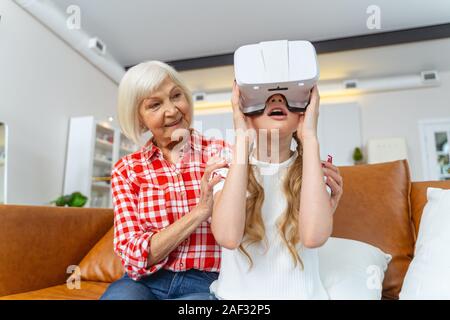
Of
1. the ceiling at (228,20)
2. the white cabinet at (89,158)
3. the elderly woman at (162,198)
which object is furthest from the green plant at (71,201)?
the elderly woman at (162,198)

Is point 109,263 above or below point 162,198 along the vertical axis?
below

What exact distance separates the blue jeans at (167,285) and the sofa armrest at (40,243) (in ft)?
1.50

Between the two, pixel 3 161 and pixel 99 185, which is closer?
pixel 3 161

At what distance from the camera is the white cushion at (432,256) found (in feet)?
2.43

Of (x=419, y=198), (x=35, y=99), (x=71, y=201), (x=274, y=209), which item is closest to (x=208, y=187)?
(x=274, y=209)

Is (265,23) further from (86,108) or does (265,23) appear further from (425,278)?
(425,278)

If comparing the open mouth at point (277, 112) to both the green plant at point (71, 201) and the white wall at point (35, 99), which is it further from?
the white wall at point (35, 99)

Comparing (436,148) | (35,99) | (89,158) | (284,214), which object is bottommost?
(284,214)

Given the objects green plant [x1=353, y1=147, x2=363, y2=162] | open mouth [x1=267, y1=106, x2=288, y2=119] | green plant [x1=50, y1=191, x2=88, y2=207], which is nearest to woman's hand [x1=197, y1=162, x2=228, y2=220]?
open mouth [x1=267, y1=106, x2=288, y2=119]

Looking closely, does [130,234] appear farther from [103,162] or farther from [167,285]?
[103,162]

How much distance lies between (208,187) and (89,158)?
2699 mm

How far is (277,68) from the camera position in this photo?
0.54m

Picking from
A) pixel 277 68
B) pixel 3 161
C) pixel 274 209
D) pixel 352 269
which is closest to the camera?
pixel 277 68

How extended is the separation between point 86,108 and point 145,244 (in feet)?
10.1
